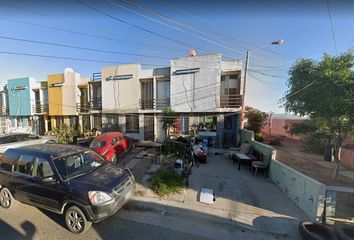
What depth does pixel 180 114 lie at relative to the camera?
13562mm

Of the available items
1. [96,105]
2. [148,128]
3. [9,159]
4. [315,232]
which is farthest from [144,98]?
[315,232]

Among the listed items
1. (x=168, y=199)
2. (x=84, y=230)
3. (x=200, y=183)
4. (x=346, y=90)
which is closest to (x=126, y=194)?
(x=84, y=230)

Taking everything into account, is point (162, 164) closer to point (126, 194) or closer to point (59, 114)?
point (126, 194)

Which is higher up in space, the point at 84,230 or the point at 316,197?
the point at 316,197

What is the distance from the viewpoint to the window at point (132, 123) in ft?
48.4

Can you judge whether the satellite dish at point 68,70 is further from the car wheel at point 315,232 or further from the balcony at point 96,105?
the car wheel at point 315,232

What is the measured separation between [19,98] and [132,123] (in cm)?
1524

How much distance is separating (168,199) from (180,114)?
29.7 ft

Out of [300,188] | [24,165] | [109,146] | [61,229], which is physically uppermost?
[24,165]

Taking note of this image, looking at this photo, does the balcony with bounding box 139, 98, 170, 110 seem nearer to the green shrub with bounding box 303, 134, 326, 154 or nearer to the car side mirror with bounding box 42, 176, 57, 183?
the car side mirror with bounding box 42, 176, 57, 183

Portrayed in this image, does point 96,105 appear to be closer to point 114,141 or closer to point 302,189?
point 114,141

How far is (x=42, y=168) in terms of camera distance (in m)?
3.98

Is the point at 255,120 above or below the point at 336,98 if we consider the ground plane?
below

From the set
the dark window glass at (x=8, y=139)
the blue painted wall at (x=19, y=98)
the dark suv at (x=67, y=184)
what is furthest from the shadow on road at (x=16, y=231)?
the blue painted wall at (x=19, y=98)
